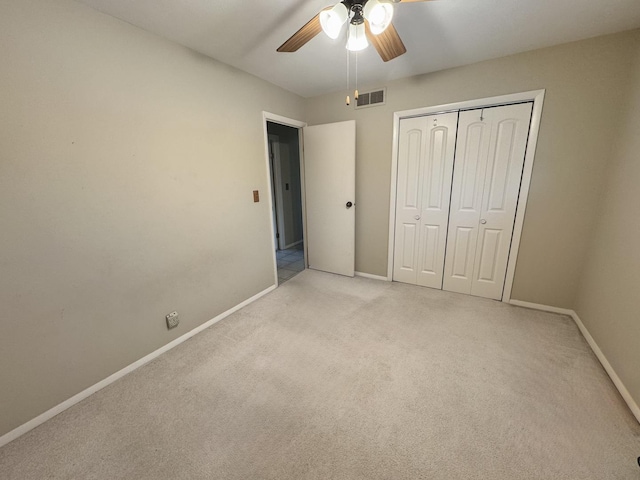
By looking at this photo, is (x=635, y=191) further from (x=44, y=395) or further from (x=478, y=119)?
(x=44, y=395)

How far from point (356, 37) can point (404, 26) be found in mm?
589

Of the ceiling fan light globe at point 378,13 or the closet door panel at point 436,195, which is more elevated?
the ceiling fan light globe at point 378,13

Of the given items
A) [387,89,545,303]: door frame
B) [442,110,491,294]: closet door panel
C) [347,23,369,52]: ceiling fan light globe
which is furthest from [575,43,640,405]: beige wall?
[347,23,369,52]: ceiling fan light globe

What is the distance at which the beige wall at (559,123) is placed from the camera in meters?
1.90

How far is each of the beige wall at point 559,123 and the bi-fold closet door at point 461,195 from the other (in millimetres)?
161

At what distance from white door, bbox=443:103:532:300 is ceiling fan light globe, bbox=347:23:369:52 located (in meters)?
1.55

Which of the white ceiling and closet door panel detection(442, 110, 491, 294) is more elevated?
the white ceiling

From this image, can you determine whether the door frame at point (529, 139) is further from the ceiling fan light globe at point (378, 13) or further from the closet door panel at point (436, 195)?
the ceiling fan light globe at point (378, 13)

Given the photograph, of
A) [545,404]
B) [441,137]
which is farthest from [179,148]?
[545,404]

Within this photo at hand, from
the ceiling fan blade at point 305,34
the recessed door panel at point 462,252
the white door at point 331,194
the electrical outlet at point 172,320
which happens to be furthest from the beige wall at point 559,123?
the electrical outlet at point 172,320

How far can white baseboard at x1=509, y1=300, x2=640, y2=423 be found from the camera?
4.55 feet

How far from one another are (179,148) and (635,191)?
10.6ft

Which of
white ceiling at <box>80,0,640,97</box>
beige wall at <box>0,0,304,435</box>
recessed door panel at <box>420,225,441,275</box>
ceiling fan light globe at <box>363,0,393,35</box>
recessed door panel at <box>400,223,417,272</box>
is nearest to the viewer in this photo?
ceiling fan light globe at <box>363,0,393,35</box>

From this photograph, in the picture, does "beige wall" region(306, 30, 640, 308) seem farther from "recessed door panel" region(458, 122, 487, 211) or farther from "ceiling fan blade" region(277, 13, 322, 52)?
"ceiling fan blade" region(277, 13, 322, 52)
